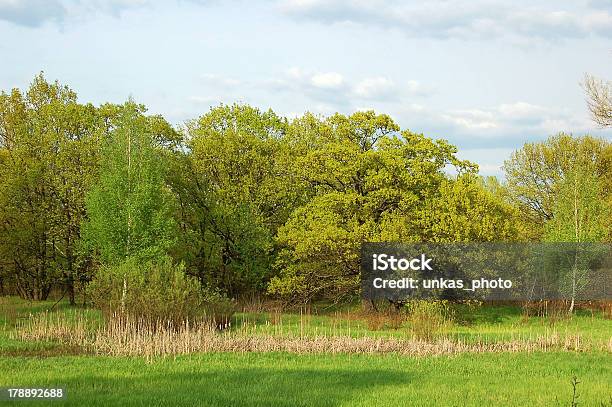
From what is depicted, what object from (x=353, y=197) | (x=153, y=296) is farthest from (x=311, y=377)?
(x=353, y=197)

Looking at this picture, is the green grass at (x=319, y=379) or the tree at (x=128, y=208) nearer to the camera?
the green grass at (x=319, y=379)

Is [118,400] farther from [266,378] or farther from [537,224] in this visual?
[537,224]

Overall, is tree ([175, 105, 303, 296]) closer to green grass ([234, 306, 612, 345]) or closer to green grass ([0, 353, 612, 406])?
green grass ([234, 306, 612, 345])

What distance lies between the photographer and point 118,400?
13.8 meters

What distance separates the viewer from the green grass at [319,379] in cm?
1434

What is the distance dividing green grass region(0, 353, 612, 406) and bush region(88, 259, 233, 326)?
22.0ft

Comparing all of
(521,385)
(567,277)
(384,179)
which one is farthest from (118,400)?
(567,277)

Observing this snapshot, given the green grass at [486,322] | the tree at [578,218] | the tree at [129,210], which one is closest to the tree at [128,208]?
the tree at [129,210]

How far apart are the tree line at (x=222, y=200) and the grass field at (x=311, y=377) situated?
8903mm

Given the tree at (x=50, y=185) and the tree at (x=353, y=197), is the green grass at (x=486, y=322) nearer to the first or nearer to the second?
the tree at (x=353, y=197)

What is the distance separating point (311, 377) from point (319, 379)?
0.39 m

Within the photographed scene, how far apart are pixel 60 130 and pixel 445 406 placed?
3428cm

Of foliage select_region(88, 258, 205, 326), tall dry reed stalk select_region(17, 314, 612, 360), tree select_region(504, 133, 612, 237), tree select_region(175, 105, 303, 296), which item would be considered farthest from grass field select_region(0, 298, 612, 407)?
tree select_region(504, 133, 612, 237)

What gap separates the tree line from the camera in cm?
3300
